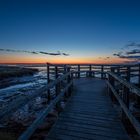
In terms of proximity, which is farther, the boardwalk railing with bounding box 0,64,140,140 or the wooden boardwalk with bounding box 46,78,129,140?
the wooden boardwalk with bounding box 46,78,129,140

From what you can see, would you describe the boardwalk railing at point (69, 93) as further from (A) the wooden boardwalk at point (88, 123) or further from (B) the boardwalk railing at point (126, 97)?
(A) the wooden boardwalk at point (88, 123)

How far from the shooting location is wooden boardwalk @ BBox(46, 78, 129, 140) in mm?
3865

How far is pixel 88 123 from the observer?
14.9 ft

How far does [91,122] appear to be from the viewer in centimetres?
462

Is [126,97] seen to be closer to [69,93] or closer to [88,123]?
[88,123]

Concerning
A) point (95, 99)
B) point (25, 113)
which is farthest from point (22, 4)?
point (95, 99)

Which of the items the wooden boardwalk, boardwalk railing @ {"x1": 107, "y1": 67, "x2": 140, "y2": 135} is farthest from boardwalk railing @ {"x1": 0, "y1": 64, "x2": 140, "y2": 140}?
the wooden boardwalk

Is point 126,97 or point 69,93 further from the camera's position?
point 69,93

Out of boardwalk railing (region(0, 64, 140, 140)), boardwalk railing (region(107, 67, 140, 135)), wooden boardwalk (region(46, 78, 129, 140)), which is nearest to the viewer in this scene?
boardwalk railing (region(0, 64, 140, 140))

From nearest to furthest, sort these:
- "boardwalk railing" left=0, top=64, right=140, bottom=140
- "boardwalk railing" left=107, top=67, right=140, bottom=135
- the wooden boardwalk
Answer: "boardwalk railing" left=0, top=64, right=140, bottom=140
"boardwalk railing" left=107, top=67, right=140, bottom=135
the wooden boardwalk

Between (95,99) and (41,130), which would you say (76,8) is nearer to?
(95,99)

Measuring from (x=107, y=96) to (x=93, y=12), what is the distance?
895cm

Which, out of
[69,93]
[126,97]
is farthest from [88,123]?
[69,93]

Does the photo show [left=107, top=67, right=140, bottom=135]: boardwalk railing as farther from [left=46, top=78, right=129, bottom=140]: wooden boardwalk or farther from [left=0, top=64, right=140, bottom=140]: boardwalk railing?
[left=46, top=78, right=129, bottom=140]: wooden boardwalk
